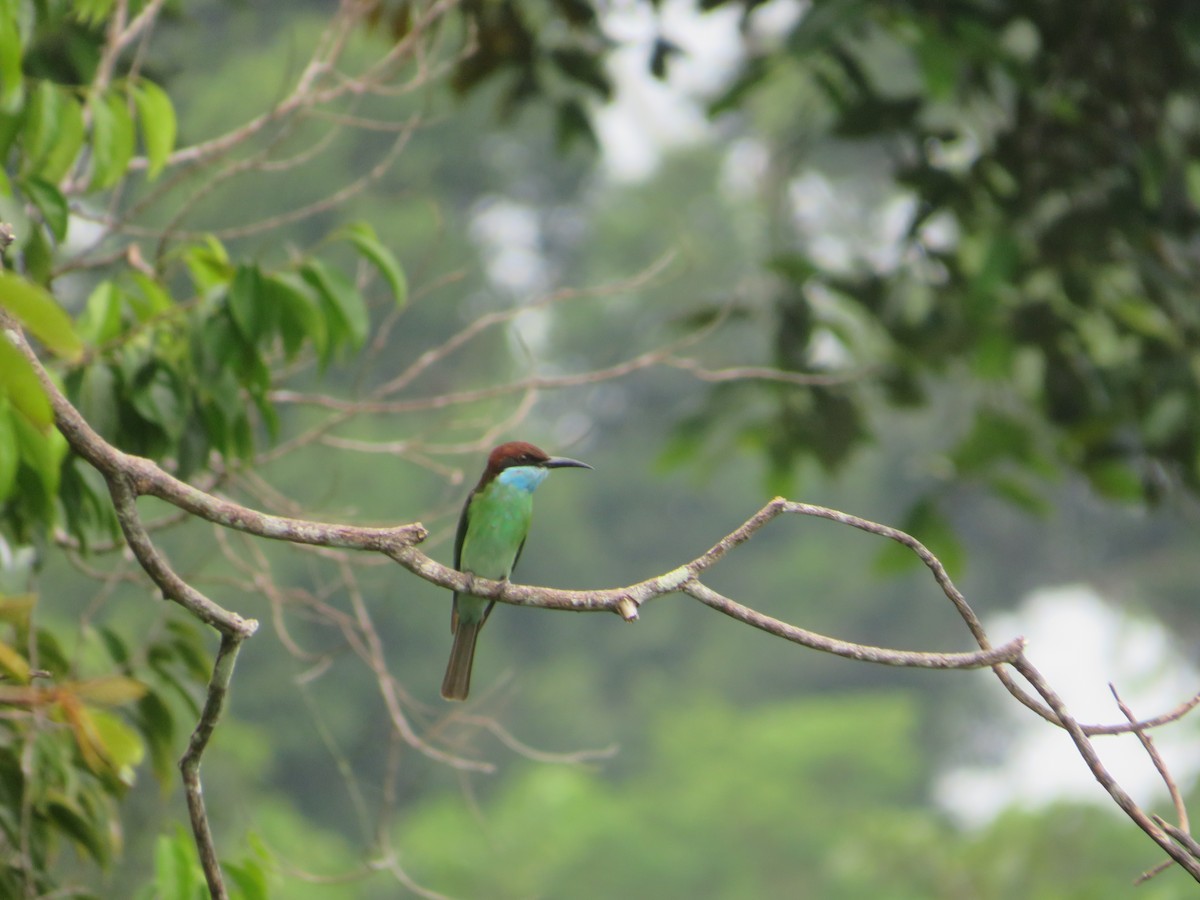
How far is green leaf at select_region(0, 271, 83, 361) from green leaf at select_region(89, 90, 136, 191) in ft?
6.25

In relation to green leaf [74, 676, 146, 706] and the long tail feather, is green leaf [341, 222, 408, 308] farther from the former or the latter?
green leaf [74, 676, 146, 706]

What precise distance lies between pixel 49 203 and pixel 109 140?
0.91 ft

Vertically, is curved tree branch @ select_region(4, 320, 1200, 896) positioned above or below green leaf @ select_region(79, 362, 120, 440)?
below

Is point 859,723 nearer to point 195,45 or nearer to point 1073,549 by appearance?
point 1073,549

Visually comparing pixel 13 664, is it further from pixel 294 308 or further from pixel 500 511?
pixel 500 511

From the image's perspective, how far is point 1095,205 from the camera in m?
4.87

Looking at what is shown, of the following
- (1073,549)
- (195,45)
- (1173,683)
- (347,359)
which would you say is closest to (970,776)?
(1073,549)

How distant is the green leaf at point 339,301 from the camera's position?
10.3 feet

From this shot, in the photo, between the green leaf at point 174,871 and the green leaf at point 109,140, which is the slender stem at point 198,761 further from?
the green leaf at point 109,140

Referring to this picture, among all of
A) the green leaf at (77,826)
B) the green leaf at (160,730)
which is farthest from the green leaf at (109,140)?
the green leaf at (77,826)

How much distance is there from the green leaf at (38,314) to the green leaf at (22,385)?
0.03 m

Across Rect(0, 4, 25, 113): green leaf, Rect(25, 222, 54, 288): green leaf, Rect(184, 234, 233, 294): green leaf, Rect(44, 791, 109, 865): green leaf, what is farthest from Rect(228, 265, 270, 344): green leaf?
Rect(44, 791, 109, 865): green leaf

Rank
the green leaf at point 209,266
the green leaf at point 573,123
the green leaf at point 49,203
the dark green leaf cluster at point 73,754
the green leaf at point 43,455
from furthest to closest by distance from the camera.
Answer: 1. the green leaf at point 573,123
2. the green leaf at point 209,266
3. the green leaf at point 49,203
4. the dark green leaf cluster at point 73,754
5. the green leaf at point 43,455

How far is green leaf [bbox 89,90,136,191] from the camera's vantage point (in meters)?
3.14
